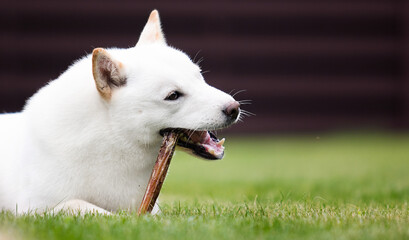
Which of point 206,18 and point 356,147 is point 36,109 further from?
point 206,18

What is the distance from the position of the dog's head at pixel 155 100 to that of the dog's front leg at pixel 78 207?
15.5 inches

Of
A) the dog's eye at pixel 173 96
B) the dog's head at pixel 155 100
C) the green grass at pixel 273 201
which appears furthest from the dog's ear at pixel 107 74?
the green grass at pixel 273 201

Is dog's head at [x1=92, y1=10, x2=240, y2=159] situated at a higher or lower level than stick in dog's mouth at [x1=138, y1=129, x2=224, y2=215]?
higher

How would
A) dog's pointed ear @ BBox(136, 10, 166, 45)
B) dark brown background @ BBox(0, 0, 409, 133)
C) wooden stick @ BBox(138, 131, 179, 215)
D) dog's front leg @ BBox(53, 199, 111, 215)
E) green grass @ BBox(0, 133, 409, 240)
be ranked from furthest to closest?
1. dark brown background @ BBox(0, 0, 409, 133)
2. dog's pointed ear @ BBox(136, 10, 166, 45)
3. wooden stick @ BBox(138, 131, 179, 215)
4. dog's front leg @ BBox(53, 199, 111, 215)
5. green grass @ BBox(0, 133, 409, 240)

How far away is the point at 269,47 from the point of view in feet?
50.3

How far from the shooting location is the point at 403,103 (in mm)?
15281

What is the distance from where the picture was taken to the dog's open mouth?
11.0ft

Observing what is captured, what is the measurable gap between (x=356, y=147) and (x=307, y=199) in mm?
8221

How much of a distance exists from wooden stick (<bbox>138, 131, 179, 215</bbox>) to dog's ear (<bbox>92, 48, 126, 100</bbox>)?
37cm

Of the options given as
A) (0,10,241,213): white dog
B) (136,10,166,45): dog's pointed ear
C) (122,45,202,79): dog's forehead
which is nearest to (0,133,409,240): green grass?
(0,10,241,213): white dog

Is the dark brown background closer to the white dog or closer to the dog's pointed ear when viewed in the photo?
the dog's pointed ear

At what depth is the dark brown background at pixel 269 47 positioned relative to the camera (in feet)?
48.4

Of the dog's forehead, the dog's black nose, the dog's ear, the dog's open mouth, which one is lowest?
the dog's open mouth

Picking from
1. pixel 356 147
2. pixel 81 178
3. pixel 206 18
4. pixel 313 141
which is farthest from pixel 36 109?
pixel 206 18
